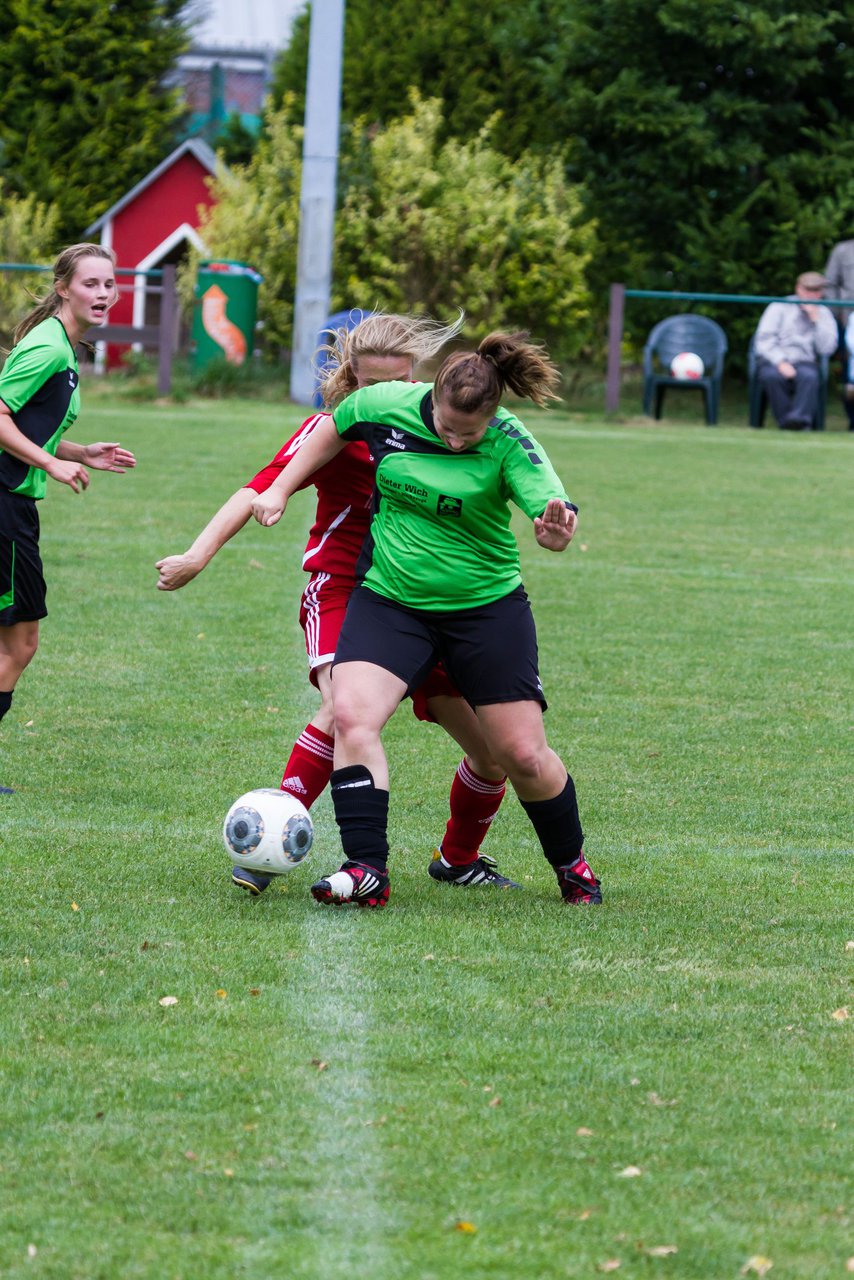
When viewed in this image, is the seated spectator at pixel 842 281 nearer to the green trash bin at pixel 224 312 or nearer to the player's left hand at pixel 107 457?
the green trash bin at pixel 224 312

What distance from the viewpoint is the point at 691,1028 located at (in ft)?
12.7

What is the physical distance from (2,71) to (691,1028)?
90.0 feet

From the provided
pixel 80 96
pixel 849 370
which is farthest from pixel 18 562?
pixel 80 96

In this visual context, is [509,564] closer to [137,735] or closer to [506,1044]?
[506,1044]

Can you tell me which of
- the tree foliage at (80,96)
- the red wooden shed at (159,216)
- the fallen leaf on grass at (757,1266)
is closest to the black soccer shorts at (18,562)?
the fallen leaf on grass at (757,1266)

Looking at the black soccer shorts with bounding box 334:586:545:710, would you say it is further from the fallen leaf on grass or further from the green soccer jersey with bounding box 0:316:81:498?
the fallen leaf on grass

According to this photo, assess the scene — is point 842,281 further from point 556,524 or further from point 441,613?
point 556,524

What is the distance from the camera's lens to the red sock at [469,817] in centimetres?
506

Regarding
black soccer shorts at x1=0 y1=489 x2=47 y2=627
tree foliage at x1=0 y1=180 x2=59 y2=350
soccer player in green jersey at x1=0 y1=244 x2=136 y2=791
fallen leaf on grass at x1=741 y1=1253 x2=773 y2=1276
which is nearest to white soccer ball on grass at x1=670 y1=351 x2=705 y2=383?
tree foliage at x1=0 y1=180 x2=59 y2=350

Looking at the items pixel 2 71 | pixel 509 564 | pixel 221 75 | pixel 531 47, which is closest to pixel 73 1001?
pixel 509 564

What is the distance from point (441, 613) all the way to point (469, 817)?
25.4 inches

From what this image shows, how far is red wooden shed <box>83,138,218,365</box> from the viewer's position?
1153 inches

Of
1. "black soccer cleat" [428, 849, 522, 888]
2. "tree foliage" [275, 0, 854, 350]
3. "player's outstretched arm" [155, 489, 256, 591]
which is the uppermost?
"tree foliage" [275, 0, 854, 350]

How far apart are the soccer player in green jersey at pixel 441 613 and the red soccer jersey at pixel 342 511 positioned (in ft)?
0.98
